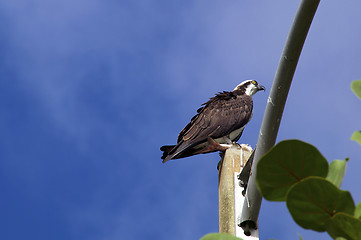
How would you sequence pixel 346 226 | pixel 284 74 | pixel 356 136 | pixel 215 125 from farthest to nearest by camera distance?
pixel 215 125, pixel 284 74, pixel 356 136, pixel 346 226

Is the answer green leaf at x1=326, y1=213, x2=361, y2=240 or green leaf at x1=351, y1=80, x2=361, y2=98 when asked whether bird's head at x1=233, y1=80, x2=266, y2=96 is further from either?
green leaf at x1=326, y1=213, x2=361, y2=240

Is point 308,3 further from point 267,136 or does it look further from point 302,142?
point 302,142

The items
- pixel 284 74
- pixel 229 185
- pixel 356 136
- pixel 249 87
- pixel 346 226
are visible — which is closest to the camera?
pixel 346 226

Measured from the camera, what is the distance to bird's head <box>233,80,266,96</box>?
852 cm

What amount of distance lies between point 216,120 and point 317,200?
20.5 ft

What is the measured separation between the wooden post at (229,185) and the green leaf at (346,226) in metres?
2.62

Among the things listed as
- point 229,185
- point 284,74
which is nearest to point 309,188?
point 284,74

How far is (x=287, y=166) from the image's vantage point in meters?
0.71

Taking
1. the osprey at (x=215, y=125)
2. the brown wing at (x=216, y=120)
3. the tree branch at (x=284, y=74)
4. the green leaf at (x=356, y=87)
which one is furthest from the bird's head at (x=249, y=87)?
the green leaf at (x=356, y=87)

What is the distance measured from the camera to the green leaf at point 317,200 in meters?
0.68

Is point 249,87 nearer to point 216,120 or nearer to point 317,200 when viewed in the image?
point 216,120

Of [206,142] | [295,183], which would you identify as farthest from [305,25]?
[206,142]

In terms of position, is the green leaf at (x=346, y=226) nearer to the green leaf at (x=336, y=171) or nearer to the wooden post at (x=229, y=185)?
the green leaf at (x=336, y=171)

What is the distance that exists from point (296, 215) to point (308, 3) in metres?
1.53
